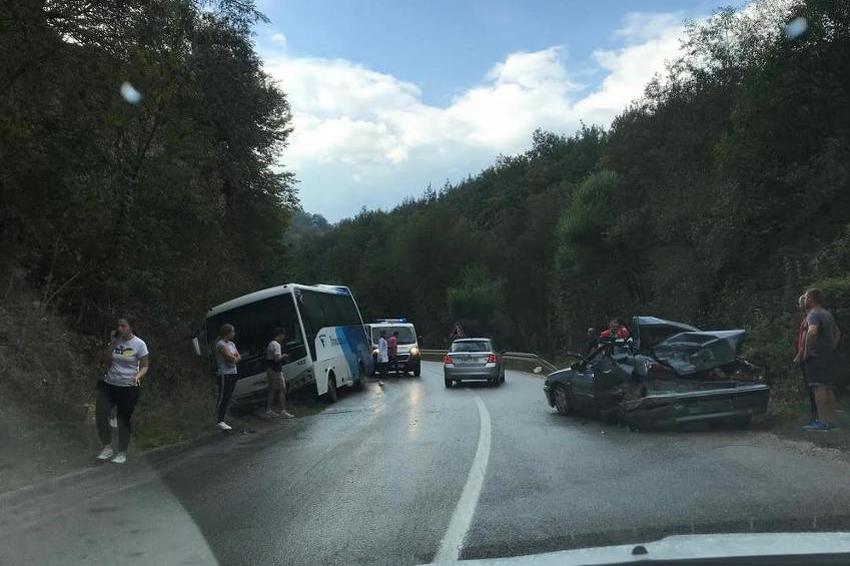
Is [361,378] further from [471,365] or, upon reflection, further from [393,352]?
[393,352]

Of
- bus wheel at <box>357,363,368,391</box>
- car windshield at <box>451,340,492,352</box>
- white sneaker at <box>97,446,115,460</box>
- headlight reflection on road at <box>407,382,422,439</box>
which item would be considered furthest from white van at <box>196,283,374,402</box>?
white sneaker at <box>97,446,115,460</box>

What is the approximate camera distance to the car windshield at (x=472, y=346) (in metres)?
25.5

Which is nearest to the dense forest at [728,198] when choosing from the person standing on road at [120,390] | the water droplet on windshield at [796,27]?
the water droplet on windshield at [796,27]

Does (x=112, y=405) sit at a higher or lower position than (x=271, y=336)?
lower

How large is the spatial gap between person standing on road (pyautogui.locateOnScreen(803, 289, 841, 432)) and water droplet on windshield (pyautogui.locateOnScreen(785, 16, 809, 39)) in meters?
11.6

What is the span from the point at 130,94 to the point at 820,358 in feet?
35.3

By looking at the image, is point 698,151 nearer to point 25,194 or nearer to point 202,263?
point 202,263

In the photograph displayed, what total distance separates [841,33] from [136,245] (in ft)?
54.2

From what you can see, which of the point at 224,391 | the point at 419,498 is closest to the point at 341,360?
the point at 224,391

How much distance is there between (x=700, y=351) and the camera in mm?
11820

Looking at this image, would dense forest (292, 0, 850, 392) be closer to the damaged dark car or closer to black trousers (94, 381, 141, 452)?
the damaged dark car

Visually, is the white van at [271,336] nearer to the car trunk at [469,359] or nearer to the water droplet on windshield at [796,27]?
the car trunk at [469,359]

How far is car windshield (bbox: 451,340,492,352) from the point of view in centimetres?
2547

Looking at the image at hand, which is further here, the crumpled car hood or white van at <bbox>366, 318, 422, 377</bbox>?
white van at <bbox>366, 318, 422, 377</bbox>
